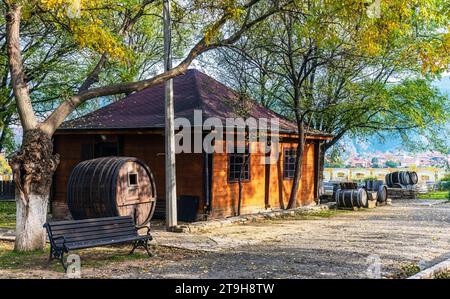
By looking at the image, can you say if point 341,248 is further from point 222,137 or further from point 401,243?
point 222,137

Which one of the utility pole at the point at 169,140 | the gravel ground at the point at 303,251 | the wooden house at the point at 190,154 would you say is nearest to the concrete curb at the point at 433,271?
the gravel ground at the point at 303,251

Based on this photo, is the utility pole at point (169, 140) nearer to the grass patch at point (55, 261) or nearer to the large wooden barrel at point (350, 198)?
the grass patch at point (55, 261)

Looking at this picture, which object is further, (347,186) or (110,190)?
(347,186)

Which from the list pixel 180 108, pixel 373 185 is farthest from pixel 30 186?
pixel 373 185

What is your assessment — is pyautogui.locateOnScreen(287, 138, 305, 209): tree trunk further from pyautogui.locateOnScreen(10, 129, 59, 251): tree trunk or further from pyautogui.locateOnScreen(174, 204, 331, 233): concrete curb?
pyautogui.locateOnScreen(10, 129, 59, 251): tree trunk

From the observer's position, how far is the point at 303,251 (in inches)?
431

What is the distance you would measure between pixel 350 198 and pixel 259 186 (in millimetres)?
4563

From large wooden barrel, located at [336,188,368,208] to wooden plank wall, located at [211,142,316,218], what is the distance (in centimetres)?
135

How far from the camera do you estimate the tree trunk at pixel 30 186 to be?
10.4 metres

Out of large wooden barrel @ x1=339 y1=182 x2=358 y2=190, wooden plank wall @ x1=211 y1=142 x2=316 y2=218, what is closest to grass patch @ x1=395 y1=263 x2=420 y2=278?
wooden plank wall @ x1=211 y1=142 x2=316 y2=218

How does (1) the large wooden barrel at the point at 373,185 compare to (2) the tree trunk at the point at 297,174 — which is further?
(1) the large wooden barrel at the point at 373,185

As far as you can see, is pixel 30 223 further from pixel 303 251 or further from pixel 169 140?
pixel 303 251

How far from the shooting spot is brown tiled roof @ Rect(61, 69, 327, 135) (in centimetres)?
1686

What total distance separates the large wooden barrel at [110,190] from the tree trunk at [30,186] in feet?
6.50
